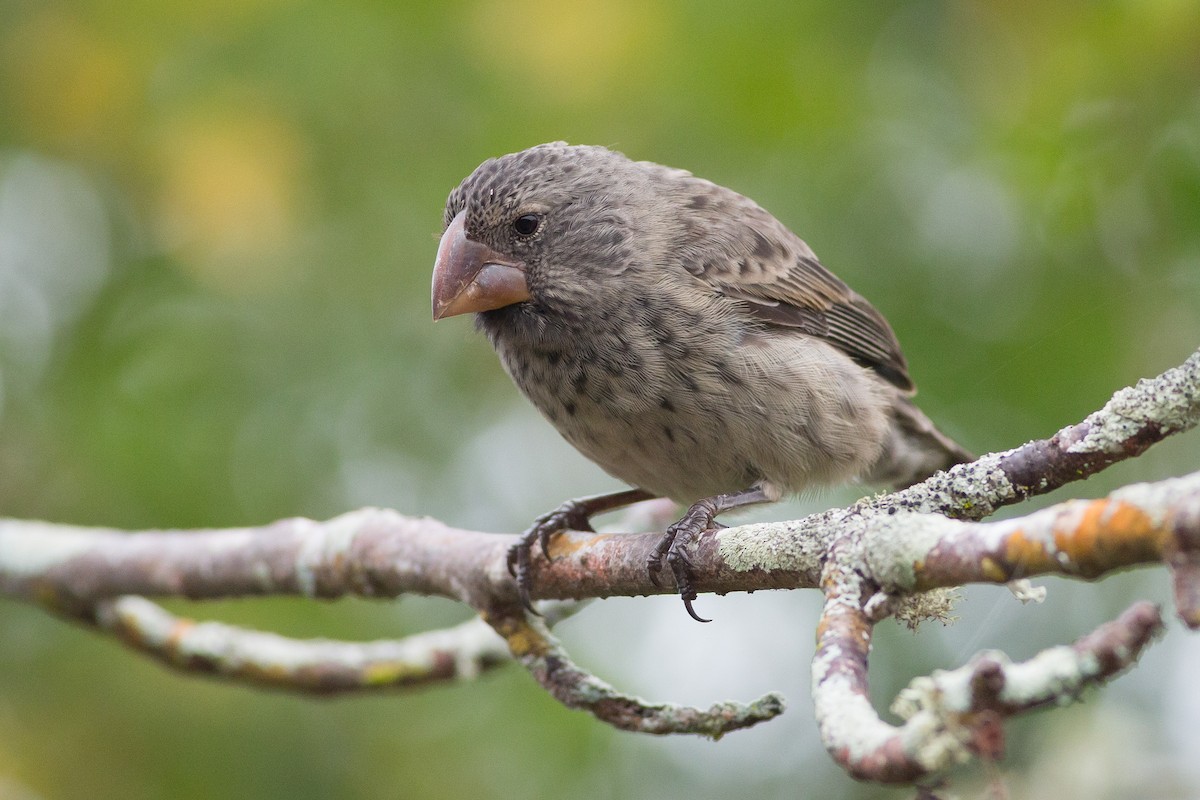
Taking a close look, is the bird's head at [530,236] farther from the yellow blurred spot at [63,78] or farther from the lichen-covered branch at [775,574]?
the yellow blurred spot at [63,78]

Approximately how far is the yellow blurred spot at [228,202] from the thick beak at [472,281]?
1235 mm

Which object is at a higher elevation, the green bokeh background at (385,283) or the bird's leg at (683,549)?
the green bokeh background at (385,283)

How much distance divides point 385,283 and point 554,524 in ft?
6.32

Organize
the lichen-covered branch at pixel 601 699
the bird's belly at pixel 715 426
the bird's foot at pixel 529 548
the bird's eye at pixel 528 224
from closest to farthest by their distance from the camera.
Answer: the lichen-covered branch at pixel 601 699 → the bird's foot at pixel 529 548 → the bird's belly at pixel 715 426 → the bird's eye at pixel 528 224

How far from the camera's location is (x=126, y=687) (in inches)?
187

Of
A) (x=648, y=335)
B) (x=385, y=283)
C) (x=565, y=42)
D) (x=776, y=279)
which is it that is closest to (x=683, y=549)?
(x=648, y=335)

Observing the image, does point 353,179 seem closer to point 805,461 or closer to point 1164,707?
point 805,461

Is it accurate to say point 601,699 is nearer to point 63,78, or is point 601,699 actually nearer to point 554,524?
point 554,524

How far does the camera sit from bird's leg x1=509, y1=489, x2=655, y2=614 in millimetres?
3266

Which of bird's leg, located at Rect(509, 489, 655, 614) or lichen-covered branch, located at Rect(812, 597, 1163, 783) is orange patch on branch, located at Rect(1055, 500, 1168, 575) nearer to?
lichen-covered branch, located at Rect(812, 597, 1163, 783)

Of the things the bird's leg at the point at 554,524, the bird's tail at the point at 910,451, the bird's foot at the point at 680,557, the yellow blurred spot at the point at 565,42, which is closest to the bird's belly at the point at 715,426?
the bird's leg at the point at 554,524

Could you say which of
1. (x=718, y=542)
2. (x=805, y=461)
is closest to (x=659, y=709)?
(x=718, y=542)

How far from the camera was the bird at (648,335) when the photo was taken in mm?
3572

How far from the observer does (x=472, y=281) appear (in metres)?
3.74
